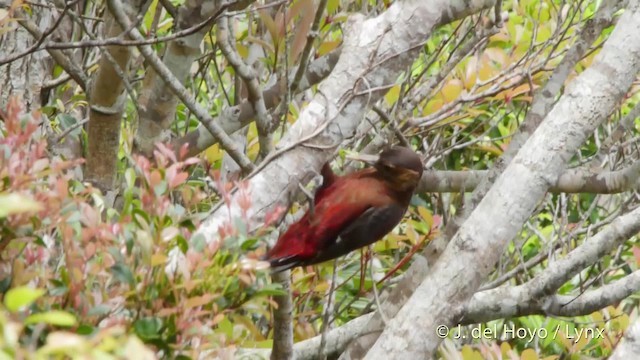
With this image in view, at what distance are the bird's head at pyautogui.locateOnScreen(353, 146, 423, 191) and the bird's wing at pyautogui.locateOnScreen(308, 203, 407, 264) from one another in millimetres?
75

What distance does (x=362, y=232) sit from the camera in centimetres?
293

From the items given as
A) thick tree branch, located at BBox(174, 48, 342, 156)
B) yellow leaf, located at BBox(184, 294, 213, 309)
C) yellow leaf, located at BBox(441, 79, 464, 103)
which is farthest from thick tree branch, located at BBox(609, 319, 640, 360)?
yellow leaf, located at BBox(441, 79, 464, 103)

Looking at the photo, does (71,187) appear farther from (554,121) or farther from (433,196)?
(433,196)

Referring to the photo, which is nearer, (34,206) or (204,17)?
(34,206)

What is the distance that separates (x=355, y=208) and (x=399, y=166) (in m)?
0.17

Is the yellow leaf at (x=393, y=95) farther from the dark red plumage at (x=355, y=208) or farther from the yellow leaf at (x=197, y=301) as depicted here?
the yellow leaf at (x=197, y=301)

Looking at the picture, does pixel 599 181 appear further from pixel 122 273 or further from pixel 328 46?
pixel 122 273

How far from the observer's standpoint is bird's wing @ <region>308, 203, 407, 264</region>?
291cm

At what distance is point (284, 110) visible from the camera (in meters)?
2.47

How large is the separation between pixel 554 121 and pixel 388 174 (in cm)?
72

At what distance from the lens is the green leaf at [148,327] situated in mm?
1408

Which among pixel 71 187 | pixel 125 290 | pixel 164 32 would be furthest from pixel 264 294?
pixel 164 32

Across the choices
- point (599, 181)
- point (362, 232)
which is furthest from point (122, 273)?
point (599, 181)

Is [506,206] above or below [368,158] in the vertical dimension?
below
